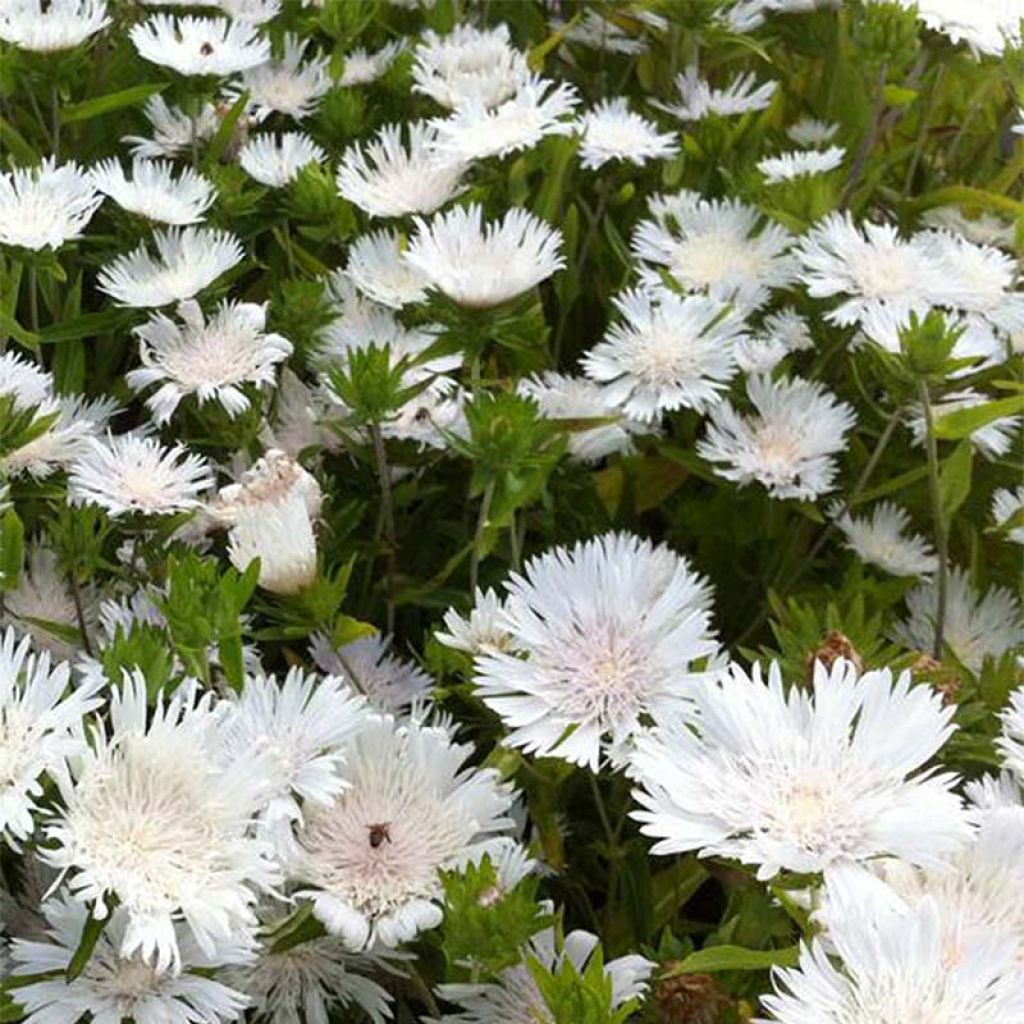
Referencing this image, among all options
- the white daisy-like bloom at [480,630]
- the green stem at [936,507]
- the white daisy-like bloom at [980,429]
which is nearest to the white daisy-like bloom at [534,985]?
the white daisy-like bloom at [480,630]


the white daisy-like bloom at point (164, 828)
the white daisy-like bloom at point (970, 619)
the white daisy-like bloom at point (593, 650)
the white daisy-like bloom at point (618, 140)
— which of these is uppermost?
the white daisy-like bloom at point (618, 140)


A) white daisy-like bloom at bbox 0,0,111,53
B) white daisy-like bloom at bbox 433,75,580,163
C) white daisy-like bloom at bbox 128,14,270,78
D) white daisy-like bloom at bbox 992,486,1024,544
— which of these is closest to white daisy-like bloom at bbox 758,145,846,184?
white daisy-like bloom at bbox 433,75,580,163

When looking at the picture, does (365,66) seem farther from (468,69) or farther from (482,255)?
(482,255)

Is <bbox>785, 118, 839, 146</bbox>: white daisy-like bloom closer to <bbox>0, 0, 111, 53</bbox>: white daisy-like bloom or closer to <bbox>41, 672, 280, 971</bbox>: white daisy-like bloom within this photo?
<bbox>0, 0, 111, 53</bbox>: white daisy-like bloom

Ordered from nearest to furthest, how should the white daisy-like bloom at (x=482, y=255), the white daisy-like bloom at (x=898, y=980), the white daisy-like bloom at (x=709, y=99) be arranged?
the white daisy-like bloom at (x=898, y=980) < the white daisy-like bloom at (x=482, y=255) < the white daisy-like bloom at (x=709, y=99)

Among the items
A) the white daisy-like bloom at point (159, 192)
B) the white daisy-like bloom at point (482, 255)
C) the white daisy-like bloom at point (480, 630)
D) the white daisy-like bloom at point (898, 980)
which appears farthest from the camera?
the white daisy-like bloom at point (159, 192)

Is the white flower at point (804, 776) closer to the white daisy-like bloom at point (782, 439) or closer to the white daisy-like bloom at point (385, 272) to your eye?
the white daisy-like bloom at point (782, 439)
